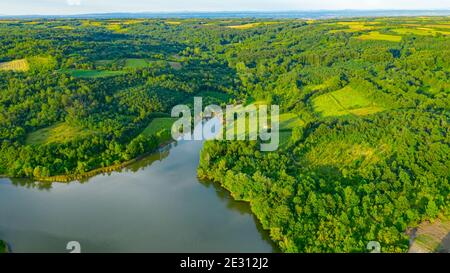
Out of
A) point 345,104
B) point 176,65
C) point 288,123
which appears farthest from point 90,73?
point 345,104

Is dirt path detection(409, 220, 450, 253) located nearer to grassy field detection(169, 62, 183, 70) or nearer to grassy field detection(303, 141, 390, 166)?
grassy field detection(303, 141, 390, 166)

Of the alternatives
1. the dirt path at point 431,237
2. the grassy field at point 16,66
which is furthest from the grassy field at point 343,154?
the grassy field at point 16,66

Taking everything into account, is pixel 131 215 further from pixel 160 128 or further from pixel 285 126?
pixel 285 126

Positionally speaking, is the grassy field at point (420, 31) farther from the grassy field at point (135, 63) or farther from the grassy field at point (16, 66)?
the grassy field at point (16, 66)

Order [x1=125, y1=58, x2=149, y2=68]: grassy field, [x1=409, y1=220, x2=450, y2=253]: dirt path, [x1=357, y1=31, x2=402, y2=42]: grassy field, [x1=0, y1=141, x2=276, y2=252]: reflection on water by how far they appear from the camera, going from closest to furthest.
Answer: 1. [x1=409, y1=220, x2=450, y2=253]: dirt path
2. [x1=0, y1=141, x2=276, y2=252]: reflection on water
3. [x1=125, y1=58, x2=149, y2=68]: grassy field
4. [x1=357, y1=31, x2=402, y2=42]: grassy field

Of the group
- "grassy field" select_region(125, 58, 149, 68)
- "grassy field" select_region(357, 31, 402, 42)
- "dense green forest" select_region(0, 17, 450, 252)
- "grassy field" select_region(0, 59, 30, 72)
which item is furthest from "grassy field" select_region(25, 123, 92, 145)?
"grassy field" select_region(357, 31, 402, 42)
